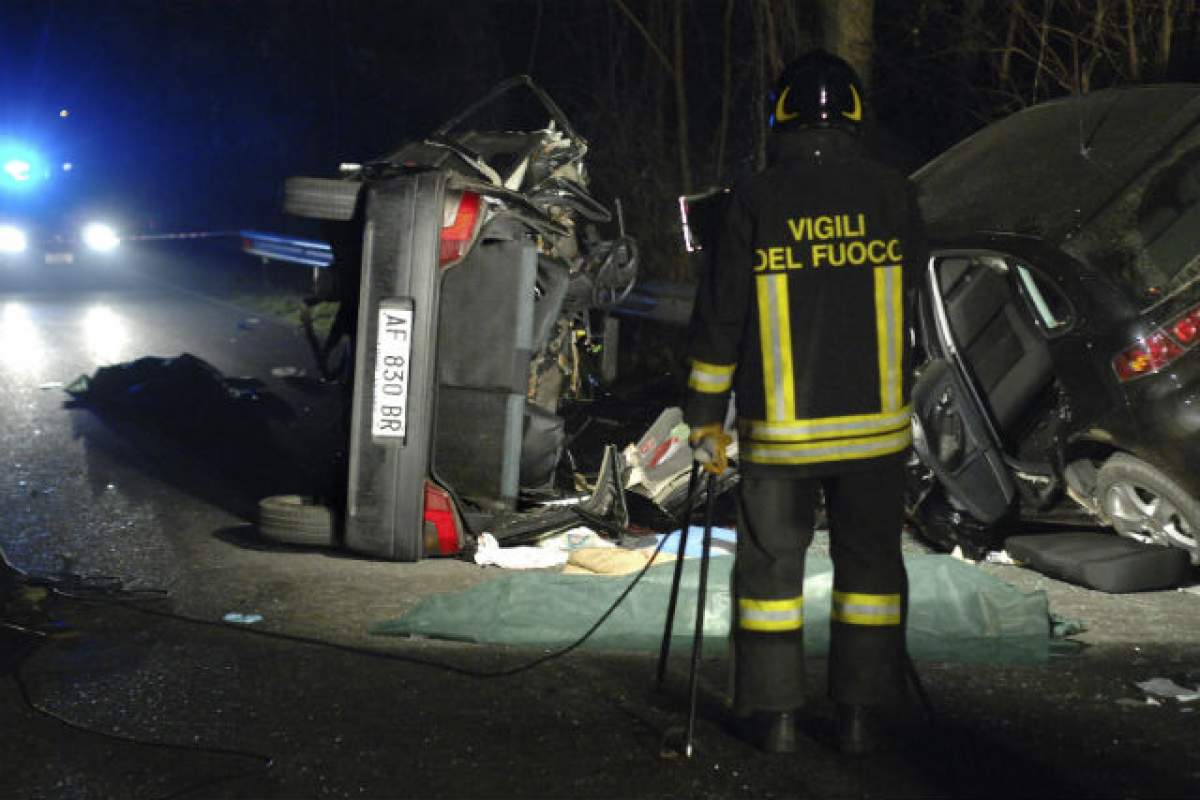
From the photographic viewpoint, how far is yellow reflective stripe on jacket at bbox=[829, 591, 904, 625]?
4.17 m

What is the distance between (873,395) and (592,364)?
3.92 metres

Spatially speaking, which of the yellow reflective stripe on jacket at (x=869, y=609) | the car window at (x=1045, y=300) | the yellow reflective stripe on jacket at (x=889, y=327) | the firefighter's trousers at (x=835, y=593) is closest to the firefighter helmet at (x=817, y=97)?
the yellow reflective stripe on jacket at (x=889, y=327)

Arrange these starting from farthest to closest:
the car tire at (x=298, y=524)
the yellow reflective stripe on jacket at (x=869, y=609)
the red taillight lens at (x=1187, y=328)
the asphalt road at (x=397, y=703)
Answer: the car tire at (x=298, y=524) → the red taillight lens at (x=1187, y=328) → the yellow reflective stripe on jacket at (x=869, y=609) → the asphalt road at (x=397, y=703)

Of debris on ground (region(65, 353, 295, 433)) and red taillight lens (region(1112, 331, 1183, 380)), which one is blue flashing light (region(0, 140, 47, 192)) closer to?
debris on ground (region(65, 353, 295, 433))

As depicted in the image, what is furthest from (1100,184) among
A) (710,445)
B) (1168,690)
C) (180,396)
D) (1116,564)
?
(180,396)

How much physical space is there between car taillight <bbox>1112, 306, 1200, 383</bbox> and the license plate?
2679mm

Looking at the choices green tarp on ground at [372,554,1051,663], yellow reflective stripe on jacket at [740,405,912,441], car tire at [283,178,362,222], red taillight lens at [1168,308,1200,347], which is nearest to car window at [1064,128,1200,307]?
red taillight lens at [1168,308,1200,347]

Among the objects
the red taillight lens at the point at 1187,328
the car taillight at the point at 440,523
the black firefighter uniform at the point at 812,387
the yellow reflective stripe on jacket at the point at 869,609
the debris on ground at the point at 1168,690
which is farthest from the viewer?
the car taillight at the point at 440,523

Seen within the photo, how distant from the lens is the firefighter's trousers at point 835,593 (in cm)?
414

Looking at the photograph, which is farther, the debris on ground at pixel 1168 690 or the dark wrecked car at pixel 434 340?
the dark wrecked car at pixel 434 340

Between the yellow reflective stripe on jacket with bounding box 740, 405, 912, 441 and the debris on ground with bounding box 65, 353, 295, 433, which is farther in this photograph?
the debris on ground with bounding box 65, 353, 295, 433

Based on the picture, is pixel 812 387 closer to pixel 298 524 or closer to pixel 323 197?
pixel 323 197

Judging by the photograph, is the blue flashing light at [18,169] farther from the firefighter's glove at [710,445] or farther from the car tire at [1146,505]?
the firefighter's glove at [710,445]

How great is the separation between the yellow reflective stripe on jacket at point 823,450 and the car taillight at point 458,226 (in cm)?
221
